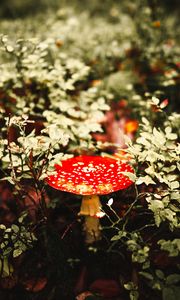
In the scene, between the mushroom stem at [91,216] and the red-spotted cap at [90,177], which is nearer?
the red-spotted cap at [90,177]

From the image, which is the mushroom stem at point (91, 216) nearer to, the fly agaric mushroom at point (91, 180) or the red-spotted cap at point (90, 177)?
the fly agaric mushroom at point (91, 180)

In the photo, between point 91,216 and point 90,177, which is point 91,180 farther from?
point 91,216

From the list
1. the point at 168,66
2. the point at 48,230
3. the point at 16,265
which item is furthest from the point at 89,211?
the point at 168,66

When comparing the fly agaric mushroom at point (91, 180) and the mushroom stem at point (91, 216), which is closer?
the fly agaric mushroom at point (91, 180)

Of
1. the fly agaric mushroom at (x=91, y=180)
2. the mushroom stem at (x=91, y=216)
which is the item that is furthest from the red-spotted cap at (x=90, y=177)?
the mushroom stem at (x=91, y=216)

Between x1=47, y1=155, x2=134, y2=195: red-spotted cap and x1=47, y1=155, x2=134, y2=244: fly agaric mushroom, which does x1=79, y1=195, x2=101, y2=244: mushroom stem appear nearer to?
x1=47, y1=155, x2=134, y2=244: fly agaric mushroom

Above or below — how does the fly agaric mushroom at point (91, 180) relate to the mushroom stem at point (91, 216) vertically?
above
